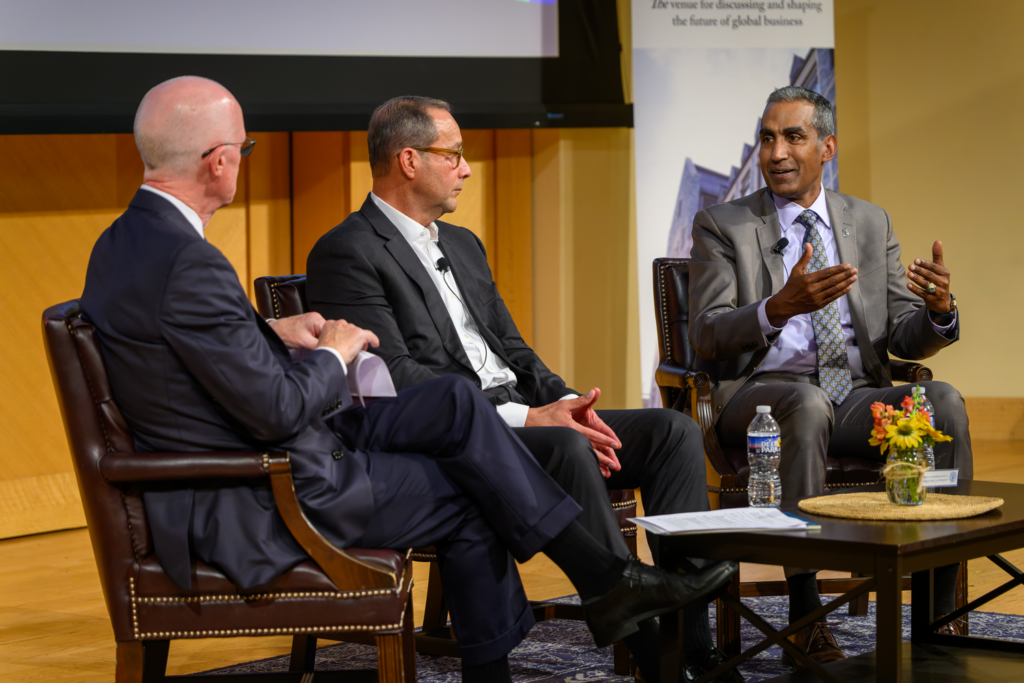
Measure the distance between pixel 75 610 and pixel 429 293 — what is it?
155cm

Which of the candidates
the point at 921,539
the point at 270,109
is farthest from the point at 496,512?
the point at 270,109

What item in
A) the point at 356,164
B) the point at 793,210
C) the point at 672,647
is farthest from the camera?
the point at 356,164

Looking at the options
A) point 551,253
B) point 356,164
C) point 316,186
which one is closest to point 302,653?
point 356,164

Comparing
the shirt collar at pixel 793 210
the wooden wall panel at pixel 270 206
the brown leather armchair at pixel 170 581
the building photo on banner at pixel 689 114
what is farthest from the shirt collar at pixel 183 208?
the building photo on banner at pixel 689 114

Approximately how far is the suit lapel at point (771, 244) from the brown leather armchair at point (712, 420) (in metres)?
0.25

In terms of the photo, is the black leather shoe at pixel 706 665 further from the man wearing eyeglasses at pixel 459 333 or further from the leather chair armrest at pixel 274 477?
the leather chair armrest at pixel 274 477

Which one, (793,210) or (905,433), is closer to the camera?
(905,433)

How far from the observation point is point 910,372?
10.1ft

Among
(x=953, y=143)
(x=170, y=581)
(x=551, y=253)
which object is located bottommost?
(x=170, y=581)

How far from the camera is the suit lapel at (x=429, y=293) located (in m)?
2.60

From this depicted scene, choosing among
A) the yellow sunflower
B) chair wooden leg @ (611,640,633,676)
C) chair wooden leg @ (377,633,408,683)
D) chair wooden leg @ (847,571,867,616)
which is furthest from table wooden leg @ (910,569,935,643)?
chair wooden leg @ (377,633,408,683)

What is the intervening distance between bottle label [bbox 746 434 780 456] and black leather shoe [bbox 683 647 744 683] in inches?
21.8

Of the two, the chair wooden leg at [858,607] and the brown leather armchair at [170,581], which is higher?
the brown leather armchair at [170,581]

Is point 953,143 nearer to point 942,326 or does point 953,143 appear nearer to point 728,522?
point 942,326
